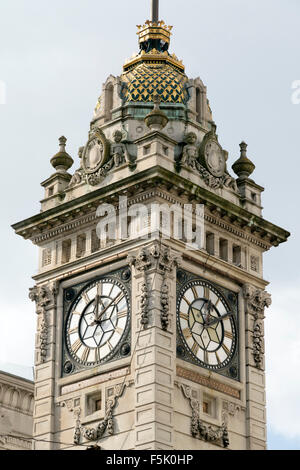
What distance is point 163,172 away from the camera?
67062mm

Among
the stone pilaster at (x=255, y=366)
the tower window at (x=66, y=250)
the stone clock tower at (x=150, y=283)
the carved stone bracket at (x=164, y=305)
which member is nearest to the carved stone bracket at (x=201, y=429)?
the stone clock tower at (x=150, y=283)

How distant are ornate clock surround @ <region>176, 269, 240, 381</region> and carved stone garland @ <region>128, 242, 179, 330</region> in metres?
0.85

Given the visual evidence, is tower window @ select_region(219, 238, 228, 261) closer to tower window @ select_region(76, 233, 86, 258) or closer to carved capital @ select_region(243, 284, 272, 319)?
carved capital @ select_region(243, 284, 272, 319)

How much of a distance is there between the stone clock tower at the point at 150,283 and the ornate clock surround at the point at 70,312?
55 millimetres

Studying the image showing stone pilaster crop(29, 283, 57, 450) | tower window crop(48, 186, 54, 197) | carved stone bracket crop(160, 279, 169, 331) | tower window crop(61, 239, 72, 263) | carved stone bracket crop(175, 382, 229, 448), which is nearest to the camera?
carved stone bracket crop(175, 382, 229, 448)

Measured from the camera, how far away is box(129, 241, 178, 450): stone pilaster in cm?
6375

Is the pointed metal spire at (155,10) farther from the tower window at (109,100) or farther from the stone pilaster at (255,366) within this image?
the stone pilaster at (255,366)

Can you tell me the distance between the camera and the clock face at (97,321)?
6681 centimetres

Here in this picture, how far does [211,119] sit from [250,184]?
331 centimetres

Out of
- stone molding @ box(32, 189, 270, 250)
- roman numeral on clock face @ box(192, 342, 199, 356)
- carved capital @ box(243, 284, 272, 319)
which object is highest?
stone molding @ box(32, 189, 270, 250)

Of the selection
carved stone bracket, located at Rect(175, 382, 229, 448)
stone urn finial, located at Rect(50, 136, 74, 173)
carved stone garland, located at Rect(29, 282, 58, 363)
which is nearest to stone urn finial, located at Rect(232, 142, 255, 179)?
stone urn finial, located at Rect(50, 136, 74, 173)

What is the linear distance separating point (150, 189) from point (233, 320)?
6.23 meters

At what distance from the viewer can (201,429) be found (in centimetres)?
6531
